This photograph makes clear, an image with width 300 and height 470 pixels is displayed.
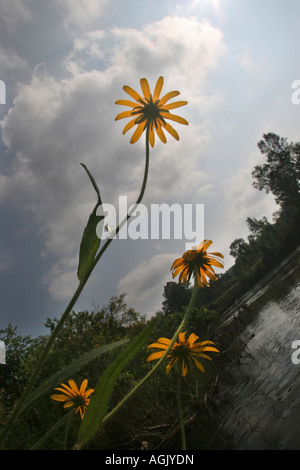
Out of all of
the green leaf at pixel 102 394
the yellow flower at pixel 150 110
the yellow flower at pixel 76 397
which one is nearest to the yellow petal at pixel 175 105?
the yellow flower at pixel 150 110

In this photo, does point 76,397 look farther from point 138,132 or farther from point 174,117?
point 174,117

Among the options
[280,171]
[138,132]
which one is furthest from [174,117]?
[280,171]

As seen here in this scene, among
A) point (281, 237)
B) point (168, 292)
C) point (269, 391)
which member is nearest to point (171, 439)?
point (269, 391)

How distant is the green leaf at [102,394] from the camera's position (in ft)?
3.06

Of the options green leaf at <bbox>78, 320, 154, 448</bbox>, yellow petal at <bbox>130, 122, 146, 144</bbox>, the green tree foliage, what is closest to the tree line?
green leaf at <bbox>78, 320, 154, 448</bbox>

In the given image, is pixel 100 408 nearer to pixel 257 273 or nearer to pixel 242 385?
pixel 242 385

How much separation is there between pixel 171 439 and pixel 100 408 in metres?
1.56

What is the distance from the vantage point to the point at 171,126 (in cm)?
142

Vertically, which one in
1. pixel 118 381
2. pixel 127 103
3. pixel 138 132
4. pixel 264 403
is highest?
pixel 127 103

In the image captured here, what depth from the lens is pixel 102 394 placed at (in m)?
0.94

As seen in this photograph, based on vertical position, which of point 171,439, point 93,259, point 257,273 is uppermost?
point 93,259

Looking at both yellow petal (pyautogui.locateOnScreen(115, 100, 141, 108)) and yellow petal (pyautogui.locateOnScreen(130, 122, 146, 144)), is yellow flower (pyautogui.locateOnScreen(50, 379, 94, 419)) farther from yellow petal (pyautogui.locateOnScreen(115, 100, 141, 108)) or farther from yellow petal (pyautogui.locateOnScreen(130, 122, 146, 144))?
yellow petal (pyautogui.locateOnScreen(115, 100, 141, 108))

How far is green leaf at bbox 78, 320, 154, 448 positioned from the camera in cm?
93
